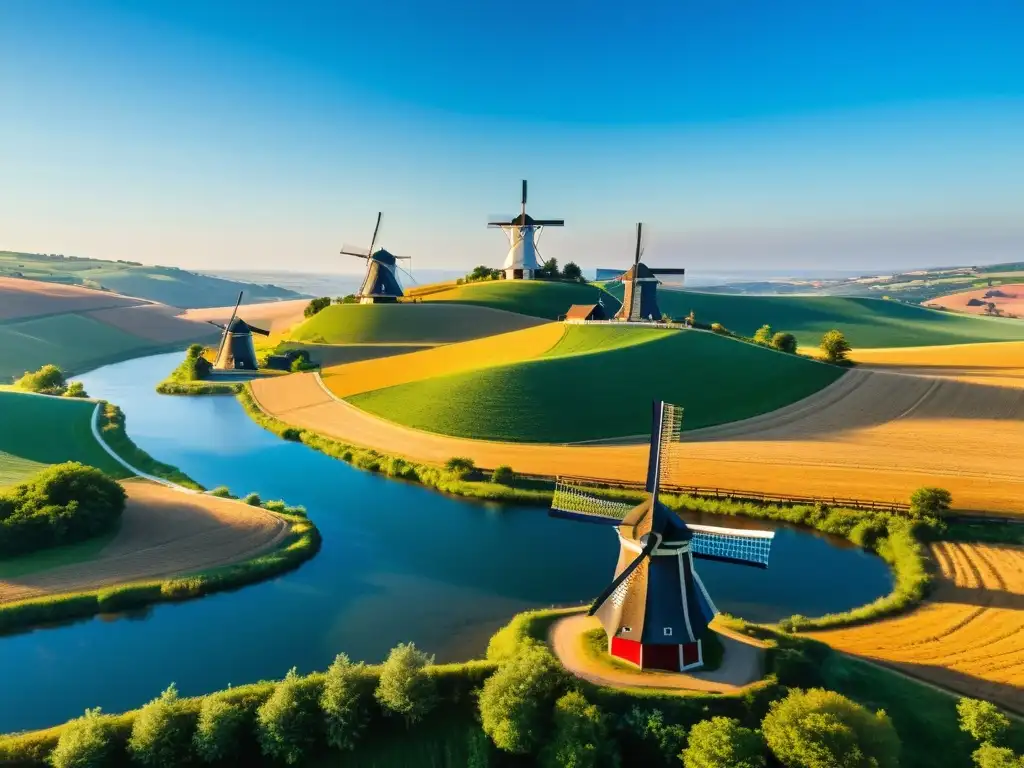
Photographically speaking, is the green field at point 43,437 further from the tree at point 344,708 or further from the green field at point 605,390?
the tree at point 344,708

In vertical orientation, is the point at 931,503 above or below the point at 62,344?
above

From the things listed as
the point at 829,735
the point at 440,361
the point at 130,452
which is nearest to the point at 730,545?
the point at 829,735

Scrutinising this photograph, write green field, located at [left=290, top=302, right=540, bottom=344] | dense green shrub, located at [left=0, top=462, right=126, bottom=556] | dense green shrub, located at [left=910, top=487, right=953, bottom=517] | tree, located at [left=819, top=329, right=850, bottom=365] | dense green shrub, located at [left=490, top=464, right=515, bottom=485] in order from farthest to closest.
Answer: green field, located at [left=290, top=302, right=540, bottom=344] → tree, located at [left=819, top=329, right=850, bottom=365] → dense green shrub, located at [left=490, top=464, right=515, bottom=485] → dense green shrub, located at [left=910, top=487, right=953, bottom=517] → dense green shrub, located at [left=0, top=462, right=126, bottom=556]

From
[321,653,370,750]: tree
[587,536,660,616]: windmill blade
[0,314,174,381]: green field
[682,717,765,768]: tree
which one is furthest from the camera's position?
[0,314,174,381]: green field

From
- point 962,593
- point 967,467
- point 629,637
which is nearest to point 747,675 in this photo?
point 629,637

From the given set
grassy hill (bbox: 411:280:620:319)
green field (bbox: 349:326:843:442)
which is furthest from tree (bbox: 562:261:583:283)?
green field (bbox: 349:326:843:442)

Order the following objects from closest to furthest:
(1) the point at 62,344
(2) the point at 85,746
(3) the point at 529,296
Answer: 1. (2) the point at 85,746
2. (3) the point at 529,296
3. (1) the point at 62,344

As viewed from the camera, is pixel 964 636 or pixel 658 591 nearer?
pixel 658 591

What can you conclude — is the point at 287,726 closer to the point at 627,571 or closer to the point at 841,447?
the point at 627,571

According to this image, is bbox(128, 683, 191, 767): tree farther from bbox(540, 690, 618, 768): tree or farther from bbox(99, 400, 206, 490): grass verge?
bbox(99, 400, 206, 490): grass verge
